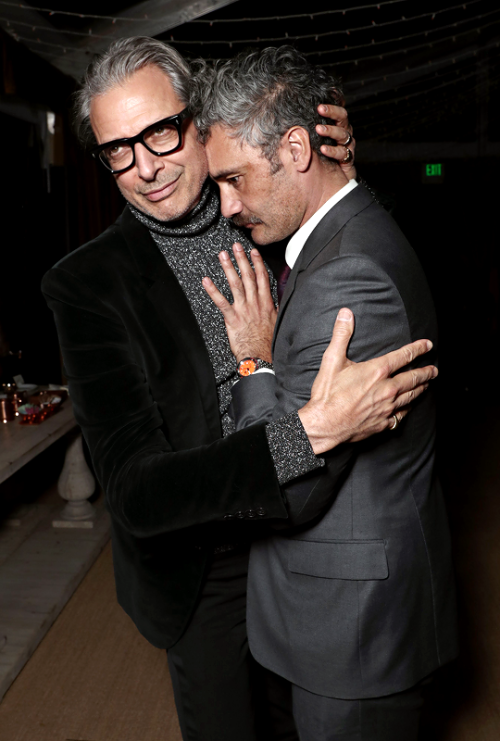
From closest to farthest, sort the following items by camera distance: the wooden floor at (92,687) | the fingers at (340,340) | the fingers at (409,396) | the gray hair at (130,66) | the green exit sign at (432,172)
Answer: the fingers at (340,340) < the fingers at (409,396) < the gray hair at (130,66) < the wooden floor at (92,687) < the green exit sign at (432,172)

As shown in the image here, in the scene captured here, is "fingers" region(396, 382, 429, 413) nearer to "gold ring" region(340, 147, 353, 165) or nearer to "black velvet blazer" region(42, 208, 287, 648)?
"black velvet blazer" region(42, 208, 287, 648)

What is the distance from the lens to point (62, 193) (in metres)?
4.69

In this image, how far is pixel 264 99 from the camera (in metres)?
1.32

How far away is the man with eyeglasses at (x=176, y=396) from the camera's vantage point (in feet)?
3.86

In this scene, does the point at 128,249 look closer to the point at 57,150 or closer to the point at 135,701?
the point at 135,701

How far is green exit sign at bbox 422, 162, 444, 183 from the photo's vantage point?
293 inches

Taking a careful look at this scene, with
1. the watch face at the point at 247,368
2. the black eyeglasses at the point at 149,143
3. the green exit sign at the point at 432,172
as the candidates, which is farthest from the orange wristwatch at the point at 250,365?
the green exit sign at the point at 432,172

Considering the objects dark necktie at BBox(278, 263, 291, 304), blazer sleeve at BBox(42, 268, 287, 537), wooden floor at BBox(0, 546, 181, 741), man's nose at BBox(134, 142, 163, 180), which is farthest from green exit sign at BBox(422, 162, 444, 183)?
blazer sleeve at BBox(42, 268, 287, 537)

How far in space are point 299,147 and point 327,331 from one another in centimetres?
42

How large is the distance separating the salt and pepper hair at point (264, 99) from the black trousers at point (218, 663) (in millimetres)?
974

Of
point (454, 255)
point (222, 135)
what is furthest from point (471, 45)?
point (222, 135)

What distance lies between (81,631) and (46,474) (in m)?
2.03

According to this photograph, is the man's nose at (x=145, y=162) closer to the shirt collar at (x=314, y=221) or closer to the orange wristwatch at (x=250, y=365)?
the shirt collar at (x=314, y=221)

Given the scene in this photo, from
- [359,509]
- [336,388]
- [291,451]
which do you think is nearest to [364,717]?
[359,509]
